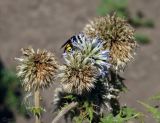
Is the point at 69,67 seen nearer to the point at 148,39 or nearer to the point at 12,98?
the point at 12,98

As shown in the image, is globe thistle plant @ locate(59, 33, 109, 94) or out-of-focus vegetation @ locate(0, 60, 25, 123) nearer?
globe thistle plant @ locate(59, 33, 109, 94)

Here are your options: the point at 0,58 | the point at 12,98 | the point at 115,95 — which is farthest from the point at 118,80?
the point at 0,58

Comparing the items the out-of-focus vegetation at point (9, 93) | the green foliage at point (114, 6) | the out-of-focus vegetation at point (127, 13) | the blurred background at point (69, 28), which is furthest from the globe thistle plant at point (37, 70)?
the green foliage at point (114, 6)

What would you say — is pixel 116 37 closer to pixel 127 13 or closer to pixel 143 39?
pixel 143 39

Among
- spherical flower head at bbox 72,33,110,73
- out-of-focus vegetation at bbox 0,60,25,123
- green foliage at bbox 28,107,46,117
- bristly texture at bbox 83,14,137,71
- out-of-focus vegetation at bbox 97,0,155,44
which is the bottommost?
green foliage at bbox 28,107,46,117

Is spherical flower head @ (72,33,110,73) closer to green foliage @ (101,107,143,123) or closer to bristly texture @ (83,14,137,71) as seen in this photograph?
bristly texture @ (83,14,137,71)

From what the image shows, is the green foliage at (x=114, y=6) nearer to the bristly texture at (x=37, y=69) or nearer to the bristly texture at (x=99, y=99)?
the bristly texture at (x=99, y=99)

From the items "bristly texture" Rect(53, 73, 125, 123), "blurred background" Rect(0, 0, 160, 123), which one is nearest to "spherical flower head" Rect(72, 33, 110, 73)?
"bristly texture" Rect(53, 73, 125, 123)
